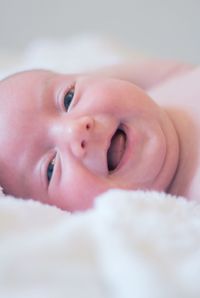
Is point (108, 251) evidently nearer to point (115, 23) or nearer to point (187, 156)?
point (187, 156)

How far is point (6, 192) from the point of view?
2.71 ft

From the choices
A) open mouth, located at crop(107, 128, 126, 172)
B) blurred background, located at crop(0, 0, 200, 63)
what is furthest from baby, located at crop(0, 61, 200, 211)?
blurred background, located at crop(0, 0, 200, 63)

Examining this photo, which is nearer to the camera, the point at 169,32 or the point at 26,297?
the point at 26,297

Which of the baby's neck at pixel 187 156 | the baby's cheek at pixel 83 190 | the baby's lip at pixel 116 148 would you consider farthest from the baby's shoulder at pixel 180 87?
the baby's cheek at pixel 83 190

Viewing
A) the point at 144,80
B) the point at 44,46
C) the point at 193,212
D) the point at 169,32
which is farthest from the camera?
the point at 169,32

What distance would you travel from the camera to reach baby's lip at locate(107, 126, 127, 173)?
79 centimetres

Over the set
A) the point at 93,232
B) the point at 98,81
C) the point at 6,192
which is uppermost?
the point at 98,81

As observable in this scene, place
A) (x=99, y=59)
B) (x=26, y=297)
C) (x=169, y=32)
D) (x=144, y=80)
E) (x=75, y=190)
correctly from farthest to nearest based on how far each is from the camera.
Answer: (x=169, y=32) < (x=99, y=59) < (x=144, y=80) < (x=75, y=190) < (x=26, y=297)

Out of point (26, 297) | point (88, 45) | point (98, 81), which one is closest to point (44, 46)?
point (88, 45)

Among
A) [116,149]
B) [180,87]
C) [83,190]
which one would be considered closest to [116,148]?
[116,149]

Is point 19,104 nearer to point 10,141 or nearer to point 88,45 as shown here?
point 10,141

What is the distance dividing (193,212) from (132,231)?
0.11 metres

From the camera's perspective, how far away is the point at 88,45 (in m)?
1.39

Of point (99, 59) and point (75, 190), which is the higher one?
point (99, 59)
